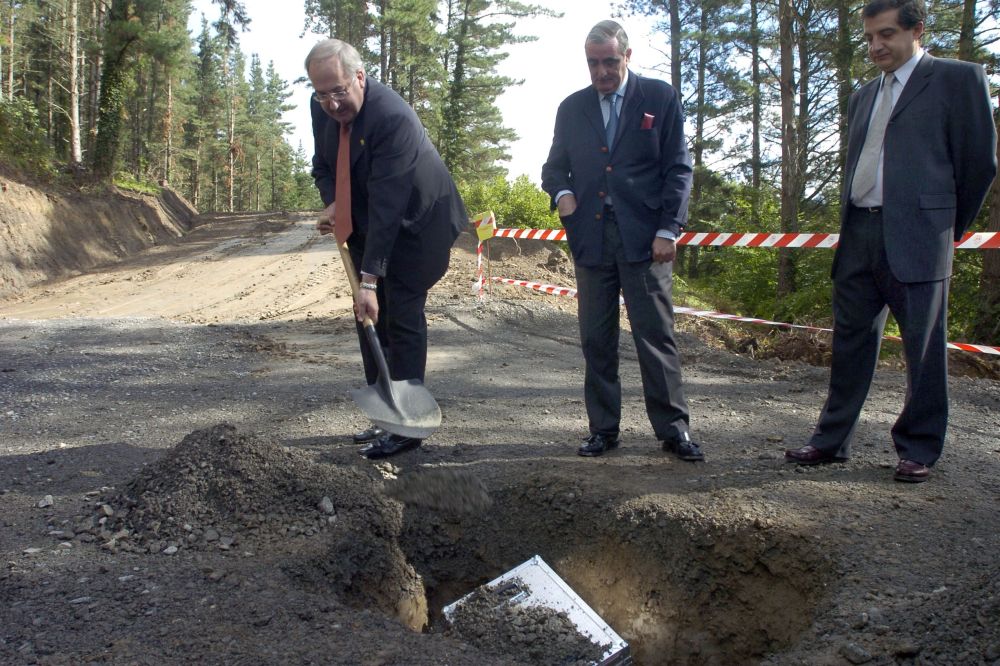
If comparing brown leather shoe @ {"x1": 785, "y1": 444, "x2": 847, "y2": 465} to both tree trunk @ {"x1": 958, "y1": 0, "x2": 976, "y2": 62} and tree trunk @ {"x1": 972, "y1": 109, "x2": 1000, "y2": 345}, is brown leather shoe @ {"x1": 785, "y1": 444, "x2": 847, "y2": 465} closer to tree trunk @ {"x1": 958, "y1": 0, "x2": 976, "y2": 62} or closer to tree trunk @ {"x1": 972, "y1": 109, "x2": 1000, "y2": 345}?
tree trunk @ {"x1": 972, "y1": 109, "x2": 1000, "y2": 345}

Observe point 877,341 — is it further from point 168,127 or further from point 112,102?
point 168,127

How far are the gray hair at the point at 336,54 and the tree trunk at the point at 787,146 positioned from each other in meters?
12.2

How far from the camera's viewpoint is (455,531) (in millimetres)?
3570

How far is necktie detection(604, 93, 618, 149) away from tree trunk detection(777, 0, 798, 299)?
11.3 metres

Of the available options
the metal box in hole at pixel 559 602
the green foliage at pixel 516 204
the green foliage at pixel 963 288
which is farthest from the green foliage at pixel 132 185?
the metal box in hole at pixel 559 602

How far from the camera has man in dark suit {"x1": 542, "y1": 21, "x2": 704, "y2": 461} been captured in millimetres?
3818

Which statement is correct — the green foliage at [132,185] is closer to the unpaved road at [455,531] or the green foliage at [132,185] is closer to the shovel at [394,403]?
the unpaved road at [455,531]

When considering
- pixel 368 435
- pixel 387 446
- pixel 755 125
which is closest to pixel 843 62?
pixel 755 125

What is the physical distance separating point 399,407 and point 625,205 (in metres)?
1.55

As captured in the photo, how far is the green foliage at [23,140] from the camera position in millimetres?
17172

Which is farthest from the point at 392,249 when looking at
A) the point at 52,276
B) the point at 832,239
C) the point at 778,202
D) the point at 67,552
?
the point at 778,202

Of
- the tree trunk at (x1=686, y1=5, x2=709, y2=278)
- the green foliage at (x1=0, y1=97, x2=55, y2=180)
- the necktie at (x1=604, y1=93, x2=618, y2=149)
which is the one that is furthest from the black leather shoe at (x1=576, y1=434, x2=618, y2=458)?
the tree trunk at (x1=686, y1=5, x2=709, y2=278)

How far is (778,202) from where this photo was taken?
783 inches

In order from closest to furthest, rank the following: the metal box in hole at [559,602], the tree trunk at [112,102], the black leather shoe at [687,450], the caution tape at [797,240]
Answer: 1. the metal box in hole at [559,602]
2. the black leather shoe at [687,450]
3. the caution tape at [797,240]
4. the tree trunk at [112,102]
